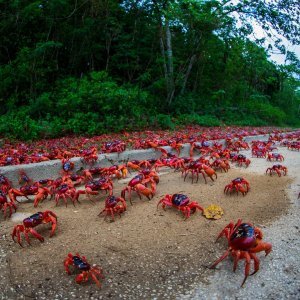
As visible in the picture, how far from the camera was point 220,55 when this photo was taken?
2305cm

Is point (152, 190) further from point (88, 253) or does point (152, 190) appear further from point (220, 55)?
point (220, 55)

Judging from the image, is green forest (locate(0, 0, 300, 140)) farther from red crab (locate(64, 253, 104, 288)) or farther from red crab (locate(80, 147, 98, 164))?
red crab (locate(64, 253, 104, 288))

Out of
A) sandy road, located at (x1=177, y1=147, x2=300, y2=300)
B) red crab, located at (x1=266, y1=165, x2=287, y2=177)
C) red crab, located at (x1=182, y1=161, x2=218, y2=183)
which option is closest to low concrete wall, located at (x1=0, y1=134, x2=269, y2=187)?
red crab, located at (x1=182, y1=161, x2=218, y2=183)

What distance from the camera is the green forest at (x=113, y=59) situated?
12273 millimetres

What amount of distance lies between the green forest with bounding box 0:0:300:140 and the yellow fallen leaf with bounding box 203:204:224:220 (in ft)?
25.6

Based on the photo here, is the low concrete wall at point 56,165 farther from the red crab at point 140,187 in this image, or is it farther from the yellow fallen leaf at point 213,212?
the yellow fallen leaf at point 213,212

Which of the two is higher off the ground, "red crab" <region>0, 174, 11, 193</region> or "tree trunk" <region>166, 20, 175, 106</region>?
"tree trunk" <region>166, 20, 175, 106</region>

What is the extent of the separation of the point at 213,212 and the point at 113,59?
15582mm

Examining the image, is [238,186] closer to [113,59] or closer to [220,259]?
[220,259]

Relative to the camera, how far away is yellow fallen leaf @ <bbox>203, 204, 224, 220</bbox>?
12.7 feet

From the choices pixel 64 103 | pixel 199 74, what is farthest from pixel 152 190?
pixel 199 74

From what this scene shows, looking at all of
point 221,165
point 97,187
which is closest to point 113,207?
point 97,187

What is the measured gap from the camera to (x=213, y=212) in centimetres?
395

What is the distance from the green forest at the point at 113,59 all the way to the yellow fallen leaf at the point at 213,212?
7.80 meters
